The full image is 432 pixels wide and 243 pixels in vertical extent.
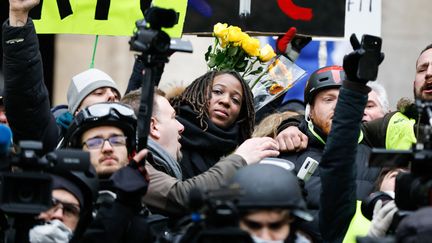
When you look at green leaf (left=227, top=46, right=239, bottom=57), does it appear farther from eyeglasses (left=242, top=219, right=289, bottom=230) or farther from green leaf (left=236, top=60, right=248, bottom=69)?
eyeglasses (left=242, top=219, right=289, bottom=230)

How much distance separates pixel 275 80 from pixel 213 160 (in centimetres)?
84

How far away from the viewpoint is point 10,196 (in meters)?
6.80

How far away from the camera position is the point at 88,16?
31.4 feet

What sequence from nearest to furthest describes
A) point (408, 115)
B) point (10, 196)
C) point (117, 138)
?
point (10, 196) → point (117, 138) → point (408, 115)

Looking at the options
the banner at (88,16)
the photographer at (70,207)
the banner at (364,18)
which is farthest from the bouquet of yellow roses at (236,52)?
the photographer at (70,207)

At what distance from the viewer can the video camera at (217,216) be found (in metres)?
6.53

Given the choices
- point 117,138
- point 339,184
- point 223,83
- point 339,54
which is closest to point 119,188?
point 117,138

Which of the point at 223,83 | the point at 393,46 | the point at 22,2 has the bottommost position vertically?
the point at 393,46

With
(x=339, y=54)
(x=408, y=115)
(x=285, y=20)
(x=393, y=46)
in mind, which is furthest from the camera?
Result: (x=393, y=46)

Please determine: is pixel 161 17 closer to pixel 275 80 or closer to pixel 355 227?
pixel 355 227

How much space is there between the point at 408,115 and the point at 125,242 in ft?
7.98

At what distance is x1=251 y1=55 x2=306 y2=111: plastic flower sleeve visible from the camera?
378 inches

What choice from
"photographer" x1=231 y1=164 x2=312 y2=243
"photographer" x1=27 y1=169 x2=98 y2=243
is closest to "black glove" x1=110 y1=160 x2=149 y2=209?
"photographer" x1=27 y1=169 x2=98 y2=243

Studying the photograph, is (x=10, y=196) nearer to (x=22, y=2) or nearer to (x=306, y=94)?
(x=22, y=2)
